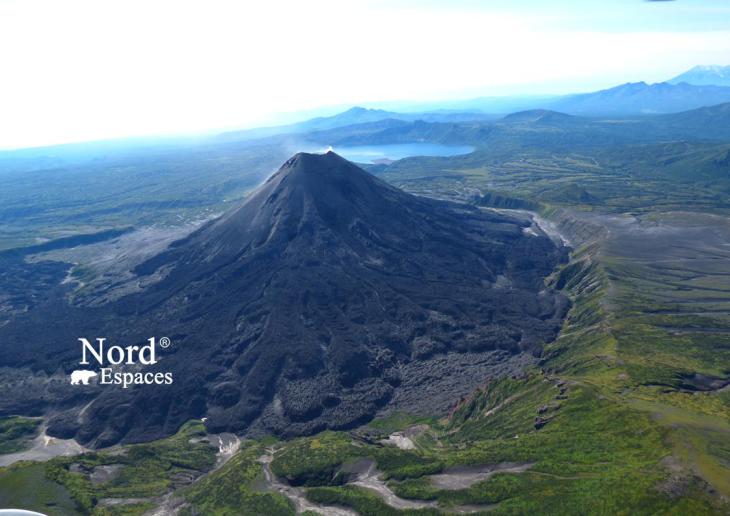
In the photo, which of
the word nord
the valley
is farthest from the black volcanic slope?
the word nord

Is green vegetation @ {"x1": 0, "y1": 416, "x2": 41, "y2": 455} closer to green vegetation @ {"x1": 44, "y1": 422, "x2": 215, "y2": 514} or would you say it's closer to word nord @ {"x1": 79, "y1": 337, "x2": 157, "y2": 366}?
word nord @ {"x1": 79, "y1": 337, "x2": 157, "y2": 366}

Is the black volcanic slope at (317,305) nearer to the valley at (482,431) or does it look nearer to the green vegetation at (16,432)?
the valley at (482,431)

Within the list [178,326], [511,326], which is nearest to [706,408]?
[511,326]

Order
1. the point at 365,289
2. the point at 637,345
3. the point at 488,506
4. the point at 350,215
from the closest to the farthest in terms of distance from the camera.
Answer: the point at 488,506, the point at 637,345, the point at 365,289, the point at 350,215

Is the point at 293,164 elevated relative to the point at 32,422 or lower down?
elevated

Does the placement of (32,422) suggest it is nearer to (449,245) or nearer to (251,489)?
(251,489)
